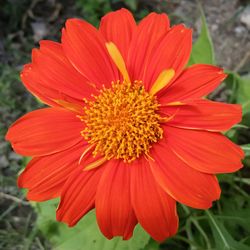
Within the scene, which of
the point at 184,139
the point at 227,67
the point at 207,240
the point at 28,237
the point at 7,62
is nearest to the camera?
the point at 184,139

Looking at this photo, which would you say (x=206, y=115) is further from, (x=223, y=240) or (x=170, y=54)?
(x=223, y=240)

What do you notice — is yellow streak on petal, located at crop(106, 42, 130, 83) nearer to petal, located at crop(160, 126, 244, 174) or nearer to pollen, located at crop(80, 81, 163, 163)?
pollen, located at crop(80, 81, 163, 163)

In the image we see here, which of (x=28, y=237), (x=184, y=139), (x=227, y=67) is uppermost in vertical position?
(x=184, y=139)

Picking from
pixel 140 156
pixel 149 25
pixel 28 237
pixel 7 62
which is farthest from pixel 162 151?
pixel 7 62

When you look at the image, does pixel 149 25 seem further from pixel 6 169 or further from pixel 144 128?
pixel 6 169

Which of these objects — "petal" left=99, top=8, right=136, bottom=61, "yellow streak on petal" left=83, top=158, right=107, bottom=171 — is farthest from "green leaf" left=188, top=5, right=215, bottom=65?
"yellow streak on petal" left=83, top=158, right=107, bottom=171
